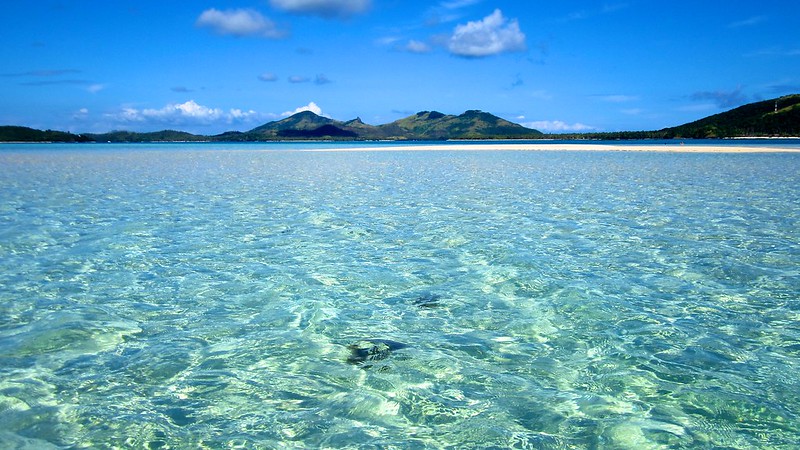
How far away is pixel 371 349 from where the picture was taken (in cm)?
888

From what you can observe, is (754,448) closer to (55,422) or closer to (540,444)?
(540,444)

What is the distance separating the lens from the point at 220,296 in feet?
37.9

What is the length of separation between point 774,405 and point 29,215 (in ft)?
85.3

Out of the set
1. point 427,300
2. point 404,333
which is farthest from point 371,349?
point 427,300

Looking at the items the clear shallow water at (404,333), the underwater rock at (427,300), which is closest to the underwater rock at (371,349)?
the clear shallow water at (404,333)

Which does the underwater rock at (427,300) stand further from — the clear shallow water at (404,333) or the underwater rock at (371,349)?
the underwater rock at (371,349)

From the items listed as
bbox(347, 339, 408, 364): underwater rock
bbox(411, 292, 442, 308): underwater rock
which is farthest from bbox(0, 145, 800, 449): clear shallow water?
bbox(347, 339, 408, 364): underwater rock

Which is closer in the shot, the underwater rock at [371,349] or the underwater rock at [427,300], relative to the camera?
the underwater rock at [371,349]

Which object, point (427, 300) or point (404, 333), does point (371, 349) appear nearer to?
point (404, 333)

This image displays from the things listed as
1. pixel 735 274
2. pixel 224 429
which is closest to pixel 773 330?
pixel 735 274

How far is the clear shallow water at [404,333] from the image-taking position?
6.51 m

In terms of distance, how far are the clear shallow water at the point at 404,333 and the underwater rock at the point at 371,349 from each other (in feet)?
0.65

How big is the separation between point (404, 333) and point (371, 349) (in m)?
0.88

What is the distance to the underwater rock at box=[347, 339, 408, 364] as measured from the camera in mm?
8508
